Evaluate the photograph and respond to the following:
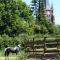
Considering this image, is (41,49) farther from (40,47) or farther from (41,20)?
(41,20)

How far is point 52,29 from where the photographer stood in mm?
92625

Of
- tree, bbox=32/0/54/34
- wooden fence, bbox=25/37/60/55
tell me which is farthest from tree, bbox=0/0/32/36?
wooden fence, bbox=25/37/60/55

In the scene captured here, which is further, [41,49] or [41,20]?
[41,20]

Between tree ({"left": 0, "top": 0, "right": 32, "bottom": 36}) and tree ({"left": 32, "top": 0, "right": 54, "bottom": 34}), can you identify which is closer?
tree ({"left": 0, "top": 0, "right": 32, "bottom": 36})

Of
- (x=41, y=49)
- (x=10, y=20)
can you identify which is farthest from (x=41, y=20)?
(x=41, y=49)

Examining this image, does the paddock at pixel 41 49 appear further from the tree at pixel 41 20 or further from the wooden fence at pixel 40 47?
the tree at pixel 41 20

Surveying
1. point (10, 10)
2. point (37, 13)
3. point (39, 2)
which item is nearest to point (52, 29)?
point (37, 13)

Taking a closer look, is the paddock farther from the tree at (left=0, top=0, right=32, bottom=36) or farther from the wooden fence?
the tree at (left=0, top=0, right=32, bottom=36)

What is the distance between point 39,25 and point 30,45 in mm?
57251

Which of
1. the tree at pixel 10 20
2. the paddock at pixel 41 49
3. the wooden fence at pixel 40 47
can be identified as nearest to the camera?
the paddock at pixel 41 49

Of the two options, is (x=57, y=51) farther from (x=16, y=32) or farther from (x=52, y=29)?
(x=52, y=29)

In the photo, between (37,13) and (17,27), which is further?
(37,13)

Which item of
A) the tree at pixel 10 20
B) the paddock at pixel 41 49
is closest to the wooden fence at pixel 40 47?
the paddock at pixel 41 49

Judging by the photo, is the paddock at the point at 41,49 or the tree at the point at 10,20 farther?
the tree at the point at 10,20
